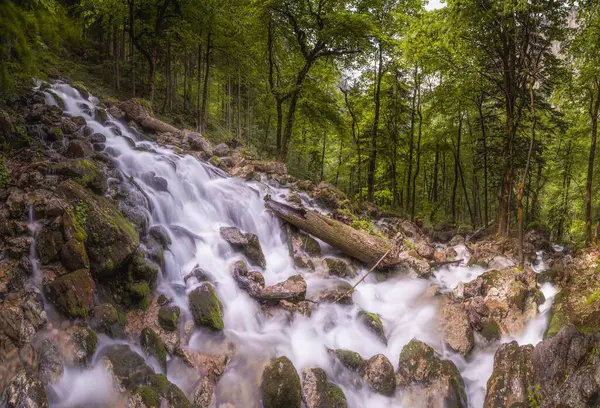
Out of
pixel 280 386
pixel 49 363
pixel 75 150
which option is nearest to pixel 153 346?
pixel 49 363

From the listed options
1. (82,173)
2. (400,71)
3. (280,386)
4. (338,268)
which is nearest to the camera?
(280,386)

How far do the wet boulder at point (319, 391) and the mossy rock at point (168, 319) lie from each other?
235 centimetres

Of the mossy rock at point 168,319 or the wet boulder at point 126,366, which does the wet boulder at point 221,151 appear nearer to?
the mossy rock at point 168,319

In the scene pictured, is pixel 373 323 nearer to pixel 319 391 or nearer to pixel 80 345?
pixel 319 391

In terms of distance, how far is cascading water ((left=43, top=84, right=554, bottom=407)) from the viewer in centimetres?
525

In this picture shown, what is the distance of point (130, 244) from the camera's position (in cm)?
565

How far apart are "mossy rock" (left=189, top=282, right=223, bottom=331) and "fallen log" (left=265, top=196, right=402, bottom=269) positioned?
13.1ft

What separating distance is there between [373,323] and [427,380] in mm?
1518

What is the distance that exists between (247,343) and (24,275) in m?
3.63

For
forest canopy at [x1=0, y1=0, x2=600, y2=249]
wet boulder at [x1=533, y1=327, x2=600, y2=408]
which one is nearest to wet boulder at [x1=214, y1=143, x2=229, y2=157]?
forest canopy at [x1=0, y1=0, x2=600, y2=249]

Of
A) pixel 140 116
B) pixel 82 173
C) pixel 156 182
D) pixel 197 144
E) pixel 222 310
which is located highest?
pixel 140 116

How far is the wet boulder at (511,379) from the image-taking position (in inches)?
193

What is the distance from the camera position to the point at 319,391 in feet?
16.6

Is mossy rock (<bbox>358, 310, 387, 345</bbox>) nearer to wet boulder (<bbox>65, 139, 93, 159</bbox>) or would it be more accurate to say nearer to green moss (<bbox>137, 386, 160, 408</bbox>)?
green moss (<bbox>137, 386, 160, 408</bbox>)
